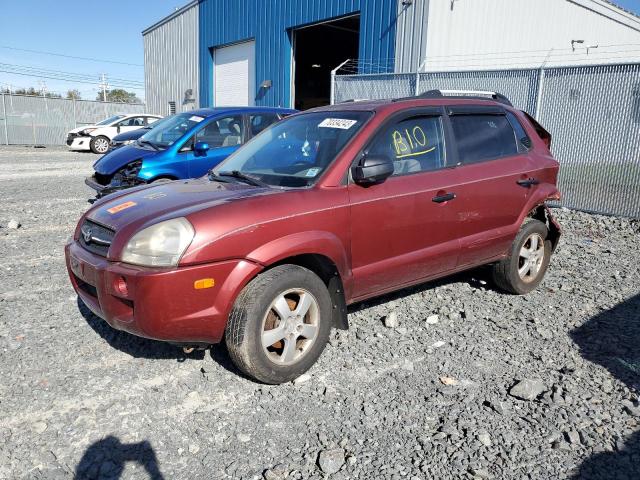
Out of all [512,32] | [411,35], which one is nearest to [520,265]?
[411,35]

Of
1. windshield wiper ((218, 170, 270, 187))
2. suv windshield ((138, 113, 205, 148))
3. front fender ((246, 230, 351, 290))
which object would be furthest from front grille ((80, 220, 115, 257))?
suv windshield ((138, 113, 205, 148))

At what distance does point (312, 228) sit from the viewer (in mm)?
3326

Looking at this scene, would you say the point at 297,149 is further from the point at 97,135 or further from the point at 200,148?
the point at 97,135

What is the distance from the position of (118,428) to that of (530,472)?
218 centimetres

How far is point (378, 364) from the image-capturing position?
363 cm

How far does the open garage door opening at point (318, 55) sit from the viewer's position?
21788 mm

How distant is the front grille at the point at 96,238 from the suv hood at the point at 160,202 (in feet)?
0.15

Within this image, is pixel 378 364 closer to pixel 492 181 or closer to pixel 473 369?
pixel 473 369

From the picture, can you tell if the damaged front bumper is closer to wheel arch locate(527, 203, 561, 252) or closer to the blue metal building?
wheel arch locate(527, 203, 561, 252)

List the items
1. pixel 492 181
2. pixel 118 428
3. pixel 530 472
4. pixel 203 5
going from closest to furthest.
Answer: pixel 530 472 → pixel 118 428 → pixel 492 181 → pixel 203 5

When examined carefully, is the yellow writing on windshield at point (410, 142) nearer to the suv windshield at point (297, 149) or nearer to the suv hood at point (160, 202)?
the suv windshield at point (297, 149)

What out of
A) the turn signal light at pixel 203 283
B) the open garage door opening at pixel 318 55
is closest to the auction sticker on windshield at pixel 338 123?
the turn signal light at pixel 203 283

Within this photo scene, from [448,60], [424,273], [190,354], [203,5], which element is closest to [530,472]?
[424,273]

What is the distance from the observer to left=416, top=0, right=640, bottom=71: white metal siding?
14438 mm
